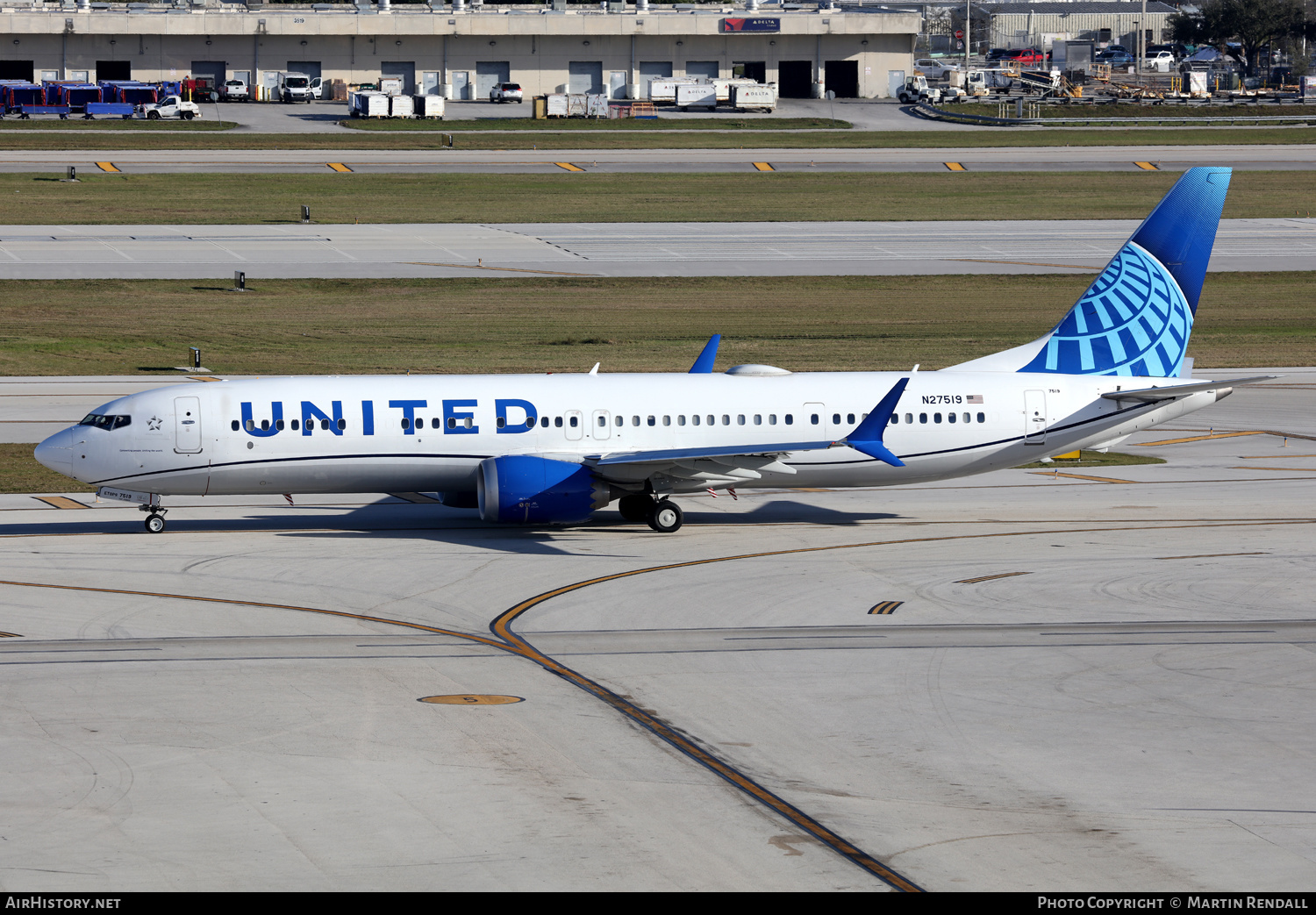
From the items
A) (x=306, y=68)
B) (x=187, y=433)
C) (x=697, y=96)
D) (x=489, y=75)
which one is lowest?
(x=187, y=433)

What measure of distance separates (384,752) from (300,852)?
4206mm

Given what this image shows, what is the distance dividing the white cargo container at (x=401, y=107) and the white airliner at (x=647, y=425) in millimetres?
111268

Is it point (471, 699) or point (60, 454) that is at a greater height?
point (60, 454)

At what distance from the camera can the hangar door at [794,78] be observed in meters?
175

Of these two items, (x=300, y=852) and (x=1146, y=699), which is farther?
(x=1146, y=699)

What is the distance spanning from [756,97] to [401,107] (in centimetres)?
3678

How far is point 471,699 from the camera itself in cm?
2622

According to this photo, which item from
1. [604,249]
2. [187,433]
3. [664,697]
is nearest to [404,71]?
[604,249]

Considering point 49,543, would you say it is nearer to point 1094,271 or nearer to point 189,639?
point 189,639

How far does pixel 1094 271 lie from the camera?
90000mm

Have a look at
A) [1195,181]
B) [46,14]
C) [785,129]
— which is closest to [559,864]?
[1195,181]

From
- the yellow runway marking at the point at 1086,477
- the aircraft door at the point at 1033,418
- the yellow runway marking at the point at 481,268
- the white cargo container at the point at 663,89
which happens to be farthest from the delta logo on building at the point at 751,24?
the aircraft door at the point at 1033,418

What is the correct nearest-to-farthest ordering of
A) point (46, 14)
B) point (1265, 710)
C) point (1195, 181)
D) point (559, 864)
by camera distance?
point (559, 864) → point (1265, 710) → point (1195, 181) → point (46, 14)

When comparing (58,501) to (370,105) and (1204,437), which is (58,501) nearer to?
(1204,437)
